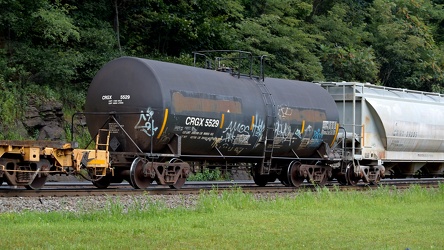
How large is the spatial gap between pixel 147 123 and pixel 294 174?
6906mm

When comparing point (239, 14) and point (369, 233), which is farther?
point (239, 14)

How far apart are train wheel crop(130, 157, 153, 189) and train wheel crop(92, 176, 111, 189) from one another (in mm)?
1356

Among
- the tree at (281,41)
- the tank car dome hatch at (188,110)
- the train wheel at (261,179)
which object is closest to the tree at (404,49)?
the tree at (281,41)

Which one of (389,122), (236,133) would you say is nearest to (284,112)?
(236,133)

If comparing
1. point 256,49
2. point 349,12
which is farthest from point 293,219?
point 349,12

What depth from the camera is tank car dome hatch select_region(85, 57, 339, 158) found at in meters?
19.0

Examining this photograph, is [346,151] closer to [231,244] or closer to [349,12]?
[231,244]

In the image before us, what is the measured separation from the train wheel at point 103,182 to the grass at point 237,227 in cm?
516

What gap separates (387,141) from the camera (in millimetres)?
26844

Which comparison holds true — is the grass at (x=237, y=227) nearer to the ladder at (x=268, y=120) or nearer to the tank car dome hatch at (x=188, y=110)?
the tank car dome hatch at (x=188, y=110)

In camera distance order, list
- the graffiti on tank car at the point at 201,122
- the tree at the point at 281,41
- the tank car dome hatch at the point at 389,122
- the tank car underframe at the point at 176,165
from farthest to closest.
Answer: the tree at the point at 281,41
the tank car dome hatch at the point at 389,122
the graffiti on tank car at the point at 201,122
the tank car underframe at the point at 176,165

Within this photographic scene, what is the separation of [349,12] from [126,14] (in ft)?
60.5

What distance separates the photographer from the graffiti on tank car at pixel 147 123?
61.9 ft

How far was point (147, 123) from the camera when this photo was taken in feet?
62.2
